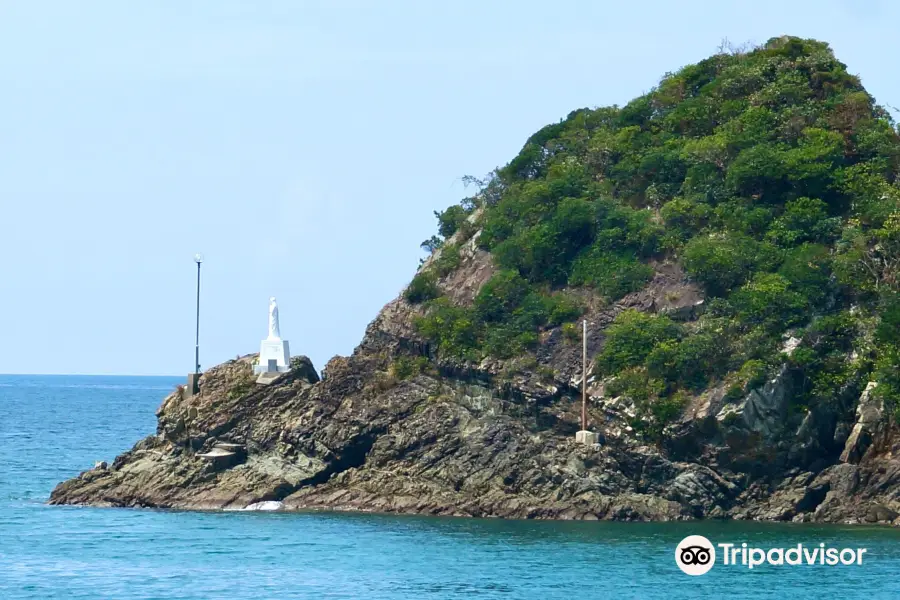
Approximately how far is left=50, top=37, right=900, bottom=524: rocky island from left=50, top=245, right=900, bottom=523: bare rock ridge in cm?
11

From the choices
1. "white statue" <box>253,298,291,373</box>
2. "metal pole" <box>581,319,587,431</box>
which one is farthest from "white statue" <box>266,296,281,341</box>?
"metal pole" <box>581,319,587,431</box>

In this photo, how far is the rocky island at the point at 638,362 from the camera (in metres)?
62.4

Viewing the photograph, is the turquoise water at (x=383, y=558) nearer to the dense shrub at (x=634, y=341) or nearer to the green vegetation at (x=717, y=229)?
the green vegetation at (x=717, y=229)

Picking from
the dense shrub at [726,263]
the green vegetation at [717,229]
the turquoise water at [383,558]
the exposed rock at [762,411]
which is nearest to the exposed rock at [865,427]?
the green vegetation at [717,229]

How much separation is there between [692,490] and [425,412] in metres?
12.2

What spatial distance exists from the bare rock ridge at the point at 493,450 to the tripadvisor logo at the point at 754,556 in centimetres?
620

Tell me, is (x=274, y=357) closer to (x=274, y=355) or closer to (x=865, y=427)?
(x=274, y=355)

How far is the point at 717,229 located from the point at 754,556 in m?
21.7

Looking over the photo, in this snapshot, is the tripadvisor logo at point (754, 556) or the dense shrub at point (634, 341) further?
the dense shrub at point (634, 341)

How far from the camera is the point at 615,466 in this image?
205ft

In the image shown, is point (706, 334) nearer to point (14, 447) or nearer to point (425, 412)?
point (425, 412)

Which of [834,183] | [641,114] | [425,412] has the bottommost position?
[425,412]

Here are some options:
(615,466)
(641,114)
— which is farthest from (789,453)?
(641,114)

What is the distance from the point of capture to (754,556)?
5378 cm
